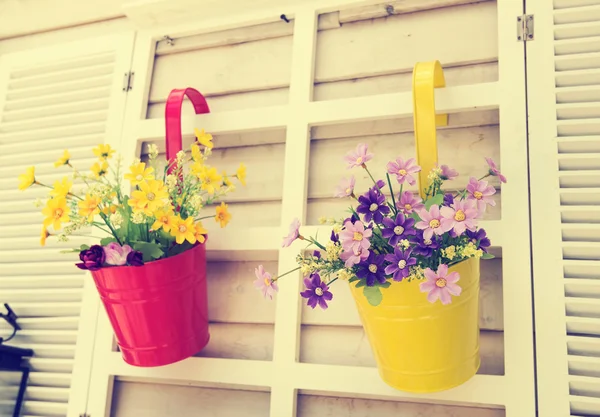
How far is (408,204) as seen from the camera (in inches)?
39.3

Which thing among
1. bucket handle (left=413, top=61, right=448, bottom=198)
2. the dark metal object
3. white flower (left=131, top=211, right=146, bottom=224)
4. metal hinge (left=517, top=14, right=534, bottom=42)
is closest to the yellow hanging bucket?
bucket handle (left=413, top=61, right=448, bottom=198)

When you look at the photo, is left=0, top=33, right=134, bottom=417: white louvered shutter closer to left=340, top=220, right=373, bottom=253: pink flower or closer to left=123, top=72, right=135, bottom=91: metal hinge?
left=123, top=72, right=135, bottom=91: metal hinge

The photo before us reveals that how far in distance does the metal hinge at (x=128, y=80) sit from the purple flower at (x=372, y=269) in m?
1.06

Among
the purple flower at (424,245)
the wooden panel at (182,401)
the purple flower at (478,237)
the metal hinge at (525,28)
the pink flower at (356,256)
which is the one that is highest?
the metal hinge at (525,28)

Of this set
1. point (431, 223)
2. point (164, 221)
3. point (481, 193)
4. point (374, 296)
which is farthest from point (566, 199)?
point (164, 221)

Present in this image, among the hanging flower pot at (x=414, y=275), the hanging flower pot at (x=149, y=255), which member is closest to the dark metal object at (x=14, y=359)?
the hanging flower pot at (x=149, y=255)

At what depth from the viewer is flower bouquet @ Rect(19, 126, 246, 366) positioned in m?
1.14

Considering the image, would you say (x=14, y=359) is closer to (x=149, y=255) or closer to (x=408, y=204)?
(x=149, y=255)

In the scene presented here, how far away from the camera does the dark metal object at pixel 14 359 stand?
1420mm

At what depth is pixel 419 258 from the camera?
96 centimetres

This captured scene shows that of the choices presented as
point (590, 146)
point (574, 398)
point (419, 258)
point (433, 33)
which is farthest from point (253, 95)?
point (574, 398)

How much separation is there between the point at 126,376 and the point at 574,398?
3.64 feet

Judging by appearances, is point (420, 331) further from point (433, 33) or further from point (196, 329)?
point (433, 33)

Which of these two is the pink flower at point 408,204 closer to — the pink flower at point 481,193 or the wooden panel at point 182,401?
the pink flower at point 481,193
